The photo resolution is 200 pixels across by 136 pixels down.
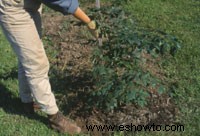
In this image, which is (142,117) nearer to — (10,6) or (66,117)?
(66,117)

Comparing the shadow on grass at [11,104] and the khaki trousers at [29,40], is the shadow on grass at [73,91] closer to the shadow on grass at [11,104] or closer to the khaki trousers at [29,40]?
the shadow on grass at [11,104]

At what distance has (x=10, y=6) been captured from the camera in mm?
3670

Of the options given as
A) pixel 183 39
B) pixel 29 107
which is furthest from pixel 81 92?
pixel 183 39

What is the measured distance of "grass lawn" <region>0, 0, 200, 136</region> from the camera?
4.37 metres

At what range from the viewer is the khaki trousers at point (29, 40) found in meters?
3.70

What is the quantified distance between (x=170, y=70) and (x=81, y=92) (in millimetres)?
1193

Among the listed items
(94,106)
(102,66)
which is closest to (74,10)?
Answer: (102,66)

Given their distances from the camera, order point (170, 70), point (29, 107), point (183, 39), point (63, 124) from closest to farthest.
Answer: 1. point (63, 124)
2. point (29, 107)
3. point (170, 70)
4. point (183, 39)

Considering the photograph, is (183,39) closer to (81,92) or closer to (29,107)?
(81,92)

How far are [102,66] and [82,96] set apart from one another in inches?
26.9

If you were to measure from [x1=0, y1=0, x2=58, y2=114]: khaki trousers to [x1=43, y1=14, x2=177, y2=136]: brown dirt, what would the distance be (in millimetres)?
440

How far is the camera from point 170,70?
5.32 meters

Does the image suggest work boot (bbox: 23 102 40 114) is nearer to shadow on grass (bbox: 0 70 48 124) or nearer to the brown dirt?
shadow on grass (bbox: 0 70 48 124)

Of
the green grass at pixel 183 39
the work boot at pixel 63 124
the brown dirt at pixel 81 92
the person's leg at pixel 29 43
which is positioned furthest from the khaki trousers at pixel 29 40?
the green grass at pixel 183 39
